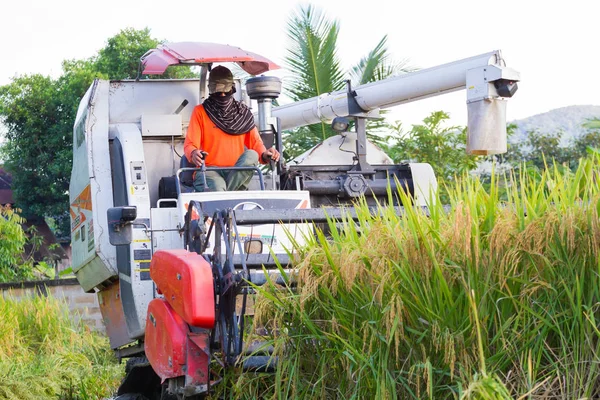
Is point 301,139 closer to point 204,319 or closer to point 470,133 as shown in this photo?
point 470,133

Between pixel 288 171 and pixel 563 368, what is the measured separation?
554 centimetres

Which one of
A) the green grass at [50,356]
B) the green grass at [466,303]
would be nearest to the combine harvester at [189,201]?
the green grass at [466,303]

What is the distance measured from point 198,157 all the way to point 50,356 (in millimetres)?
4069

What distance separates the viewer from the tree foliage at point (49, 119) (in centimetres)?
2784

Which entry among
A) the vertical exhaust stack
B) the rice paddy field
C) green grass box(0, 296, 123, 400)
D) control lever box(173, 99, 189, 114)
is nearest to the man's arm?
control lever box(173, 99, 189, 114)

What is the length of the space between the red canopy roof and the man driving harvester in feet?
0.80

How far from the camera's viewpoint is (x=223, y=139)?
28.1ft

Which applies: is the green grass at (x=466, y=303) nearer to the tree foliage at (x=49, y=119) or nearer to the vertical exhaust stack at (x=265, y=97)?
the vertical exhaust stack at (x=265, y=97)

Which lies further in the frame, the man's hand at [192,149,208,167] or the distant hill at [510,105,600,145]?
the distant hill at [510,105,600,145]

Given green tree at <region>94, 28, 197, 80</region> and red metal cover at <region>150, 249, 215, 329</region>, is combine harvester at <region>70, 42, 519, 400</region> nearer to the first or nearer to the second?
red metal cover at <region>150, 249, 215, 329</region>

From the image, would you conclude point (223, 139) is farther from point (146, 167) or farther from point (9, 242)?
point (9, 242)

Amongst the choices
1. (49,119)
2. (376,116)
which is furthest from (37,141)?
(376,116)

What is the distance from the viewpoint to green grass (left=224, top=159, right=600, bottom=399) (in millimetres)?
4188

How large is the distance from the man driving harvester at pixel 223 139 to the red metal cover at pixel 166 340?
206 centimetres
